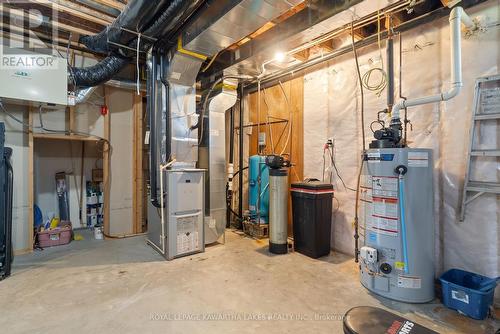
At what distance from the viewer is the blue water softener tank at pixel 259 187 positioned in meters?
3.86

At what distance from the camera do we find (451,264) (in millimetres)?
2242

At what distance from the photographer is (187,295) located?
2184 mm

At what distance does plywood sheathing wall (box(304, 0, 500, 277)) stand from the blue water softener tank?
3.98 ft

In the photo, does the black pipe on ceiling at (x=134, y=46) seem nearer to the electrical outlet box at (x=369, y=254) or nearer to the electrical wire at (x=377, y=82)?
the electrical wire at (x=377, y=82)

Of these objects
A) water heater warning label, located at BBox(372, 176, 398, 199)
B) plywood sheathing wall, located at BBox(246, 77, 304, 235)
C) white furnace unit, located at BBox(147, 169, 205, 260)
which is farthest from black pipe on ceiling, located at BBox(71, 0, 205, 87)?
water heater warning label, located at BBox(372, 176, 398, 199)

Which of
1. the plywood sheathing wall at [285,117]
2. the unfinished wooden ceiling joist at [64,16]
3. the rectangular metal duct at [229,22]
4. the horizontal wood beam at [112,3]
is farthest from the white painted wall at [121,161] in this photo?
the plywood sheathing wall at [285,117]

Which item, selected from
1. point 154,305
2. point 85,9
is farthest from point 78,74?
point 154,305

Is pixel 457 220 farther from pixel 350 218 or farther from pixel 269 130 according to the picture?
pixel 269 130

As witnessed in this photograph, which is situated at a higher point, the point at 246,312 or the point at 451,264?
the point at 451,264

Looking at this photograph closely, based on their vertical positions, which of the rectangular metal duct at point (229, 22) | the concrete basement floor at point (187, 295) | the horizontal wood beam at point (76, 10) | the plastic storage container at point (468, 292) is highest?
the horizontal wood beam at point (76, 10)

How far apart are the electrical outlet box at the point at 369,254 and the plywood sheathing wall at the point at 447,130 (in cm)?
69

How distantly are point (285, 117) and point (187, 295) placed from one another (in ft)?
9.11

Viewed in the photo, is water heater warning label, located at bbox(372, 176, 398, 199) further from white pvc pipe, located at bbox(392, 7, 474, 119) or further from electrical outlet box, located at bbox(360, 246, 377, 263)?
white pvc pipe, located at bbox(392, 7, 474, 119)

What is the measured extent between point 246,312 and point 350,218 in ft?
5.78
